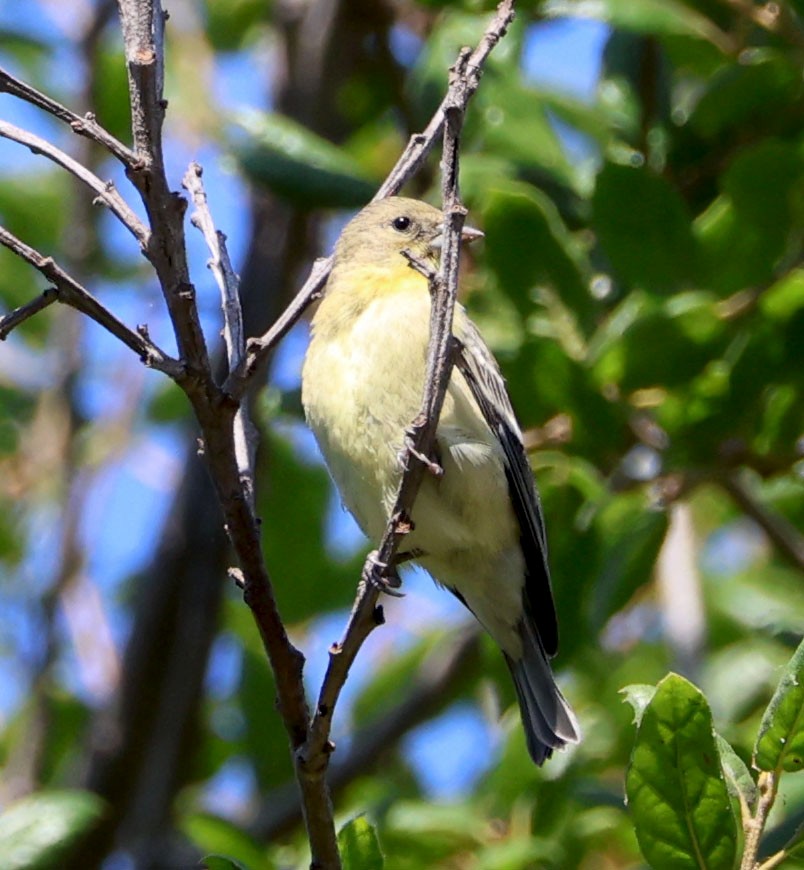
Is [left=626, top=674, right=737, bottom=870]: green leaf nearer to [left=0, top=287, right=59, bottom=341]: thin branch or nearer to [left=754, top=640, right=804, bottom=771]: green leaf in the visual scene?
[left=754, top=640, right=804, bottom=771]: green leaf

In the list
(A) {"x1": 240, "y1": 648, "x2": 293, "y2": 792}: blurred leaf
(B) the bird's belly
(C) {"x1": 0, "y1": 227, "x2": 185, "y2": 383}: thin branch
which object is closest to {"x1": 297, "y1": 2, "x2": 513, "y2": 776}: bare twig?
(C) {"x1": 0, "y1": 227, "x2": 185, "y2": 383}: thin branch

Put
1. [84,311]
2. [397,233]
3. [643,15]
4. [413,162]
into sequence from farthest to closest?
[397,233]
[643,15]
[413,162]
[84,311]

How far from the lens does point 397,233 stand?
4.66 meters

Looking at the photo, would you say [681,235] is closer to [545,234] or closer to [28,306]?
[545,234]

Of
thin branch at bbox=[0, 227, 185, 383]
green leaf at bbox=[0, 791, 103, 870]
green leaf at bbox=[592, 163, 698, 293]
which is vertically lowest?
green leaf at bbox=[0, 791, 103, 870]

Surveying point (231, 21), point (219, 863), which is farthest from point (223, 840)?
point (231, 21)

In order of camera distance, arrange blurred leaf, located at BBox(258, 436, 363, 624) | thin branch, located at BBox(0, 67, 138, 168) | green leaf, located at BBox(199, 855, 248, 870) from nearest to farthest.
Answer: thin branch, located at BBox(0, 67, 138, 168)
green leaf, located at BBox(199, 855, 248, 870)
blurred leaf, located at BBox(258, 436, 363, 624)

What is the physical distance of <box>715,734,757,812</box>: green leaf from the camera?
8.15ft

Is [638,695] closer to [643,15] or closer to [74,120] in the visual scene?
[74,120]

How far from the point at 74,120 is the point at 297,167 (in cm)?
203

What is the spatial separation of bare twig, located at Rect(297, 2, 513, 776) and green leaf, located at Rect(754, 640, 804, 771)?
0.66 metres

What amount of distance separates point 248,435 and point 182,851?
7.15 ft

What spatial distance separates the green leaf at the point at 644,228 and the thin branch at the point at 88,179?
1.91 meters

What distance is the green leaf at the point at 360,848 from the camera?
2.57m
